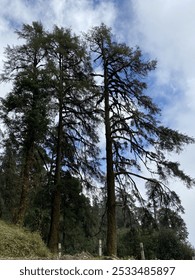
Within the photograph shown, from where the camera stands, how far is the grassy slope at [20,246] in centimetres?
827

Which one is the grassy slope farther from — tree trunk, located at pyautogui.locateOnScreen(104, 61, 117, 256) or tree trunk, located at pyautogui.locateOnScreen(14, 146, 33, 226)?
tree trunk, located at pyautogui.locateOnScreen(104, 61, 117, 256)

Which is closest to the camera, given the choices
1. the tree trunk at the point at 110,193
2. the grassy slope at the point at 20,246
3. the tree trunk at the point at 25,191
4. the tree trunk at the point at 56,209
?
the grassy slope at the point at 20,246

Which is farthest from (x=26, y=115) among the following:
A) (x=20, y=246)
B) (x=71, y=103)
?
(x=20, y=246)

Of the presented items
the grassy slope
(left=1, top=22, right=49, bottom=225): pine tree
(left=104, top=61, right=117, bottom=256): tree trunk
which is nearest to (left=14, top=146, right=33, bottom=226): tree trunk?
(left=1, top=22, right=49, bottom=225): pine tree

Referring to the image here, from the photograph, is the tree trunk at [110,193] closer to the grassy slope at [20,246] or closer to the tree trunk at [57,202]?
the tree trunk at [57,202]

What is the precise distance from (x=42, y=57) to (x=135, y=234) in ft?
34.3

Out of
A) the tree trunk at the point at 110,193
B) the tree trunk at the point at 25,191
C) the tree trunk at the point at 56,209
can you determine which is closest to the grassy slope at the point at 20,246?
the tree trunk at the point at 25,191

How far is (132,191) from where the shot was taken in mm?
15062

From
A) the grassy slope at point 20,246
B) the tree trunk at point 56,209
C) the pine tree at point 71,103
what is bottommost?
the grassy slope at point 20,246

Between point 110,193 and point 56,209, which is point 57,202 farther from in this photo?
point 110,193

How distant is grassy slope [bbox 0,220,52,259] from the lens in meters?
8.27

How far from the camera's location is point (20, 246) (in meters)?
8.63

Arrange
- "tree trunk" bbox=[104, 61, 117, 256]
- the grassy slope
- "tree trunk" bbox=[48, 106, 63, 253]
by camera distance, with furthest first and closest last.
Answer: "tree trunk" bbox=[48, 106, 63, 253] → "tree trunk" bbox=[104, 61, 117, 256] → the grassy slope
